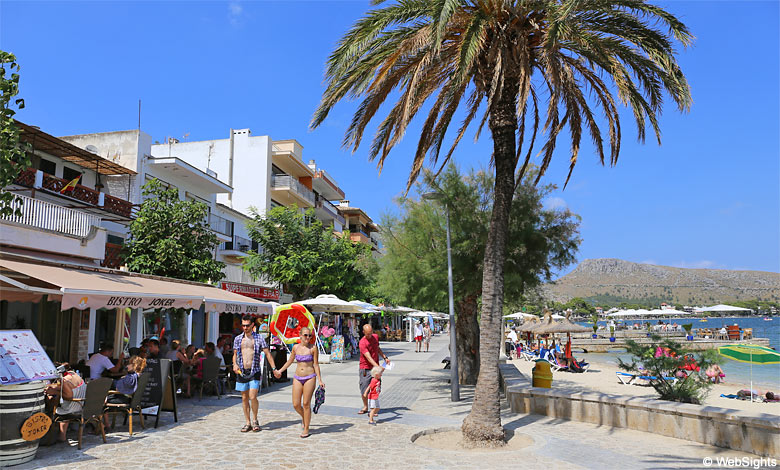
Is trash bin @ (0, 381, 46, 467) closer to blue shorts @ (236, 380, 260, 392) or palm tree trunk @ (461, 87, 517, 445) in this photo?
blue shorts @ (236, 380, 260, 392)

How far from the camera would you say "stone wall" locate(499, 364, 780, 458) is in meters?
6.98

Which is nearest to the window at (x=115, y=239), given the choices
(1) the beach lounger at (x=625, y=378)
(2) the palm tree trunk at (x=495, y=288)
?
(2) the palm tree trunk at (x=495, y=288)

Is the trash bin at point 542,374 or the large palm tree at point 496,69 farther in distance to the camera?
the trash bin at point 542,374

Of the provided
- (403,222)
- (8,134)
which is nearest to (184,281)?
(403,222)

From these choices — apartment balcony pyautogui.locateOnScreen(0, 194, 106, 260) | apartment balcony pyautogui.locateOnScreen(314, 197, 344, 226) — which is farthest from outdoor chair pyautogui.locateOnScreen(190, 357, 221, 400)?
apartment balcony pyautogui.locateOnScreen(314, 197, 344, 226)

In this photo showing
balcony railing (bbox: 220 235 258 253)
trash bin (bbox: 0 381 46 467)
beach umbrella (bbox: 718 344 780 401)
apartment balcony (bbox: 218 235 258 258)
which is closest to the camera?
trash bin (bbox: 0 381 46 467)

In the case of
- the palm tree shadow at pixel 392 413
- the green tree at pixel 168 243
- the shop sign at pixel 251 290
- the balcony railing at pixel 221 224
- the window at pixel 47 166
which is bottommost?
the palm tree shadow at pixel 392 413

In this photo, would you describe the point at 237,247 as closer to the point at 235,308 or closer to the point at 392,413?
the point at 235,308

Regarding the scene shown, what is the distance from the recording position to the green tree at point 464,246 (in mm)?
12500

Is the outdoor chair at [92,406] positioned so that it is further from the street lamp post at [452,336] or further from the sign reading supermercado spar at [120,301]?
the street lamp post at [452,336]

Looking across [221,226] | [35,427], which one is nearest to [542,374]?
[35,427]

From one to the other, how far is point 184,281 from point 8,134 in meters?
7.61

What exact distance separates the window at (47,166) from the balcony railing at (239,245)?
11.0 meters

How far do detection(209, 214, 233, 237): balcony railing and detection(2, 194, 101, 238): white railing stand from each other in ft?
37.4
